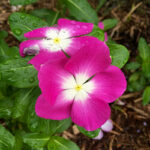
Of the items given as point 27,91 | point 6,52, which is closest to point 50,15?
point 6,52

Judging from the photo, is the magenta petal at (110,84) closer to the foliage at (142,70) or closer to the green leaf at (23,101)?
the green leaf at (23,101)

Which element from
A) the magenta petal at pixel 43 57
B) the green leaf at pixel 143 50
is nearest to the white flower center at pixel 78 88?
the magenta petal at pixel 43 57

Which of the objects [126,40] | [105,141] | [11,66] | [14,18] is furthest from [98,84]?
[126,40]

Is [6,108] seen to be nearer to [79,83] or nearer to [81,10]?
[79,83]

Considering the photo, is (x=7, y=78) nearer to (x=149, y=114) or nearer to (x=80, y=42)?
(x=80, y=42)

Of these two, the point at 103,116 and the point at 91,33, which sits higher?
the point at 91,33

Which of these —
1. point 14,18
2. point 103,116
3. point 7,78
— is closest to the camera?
point 103,116

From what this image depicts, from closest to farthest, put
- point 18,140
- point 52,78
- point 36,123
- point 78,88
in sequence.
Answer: point 52,78 < point 78,88 < point 36,123 < point 18,140
